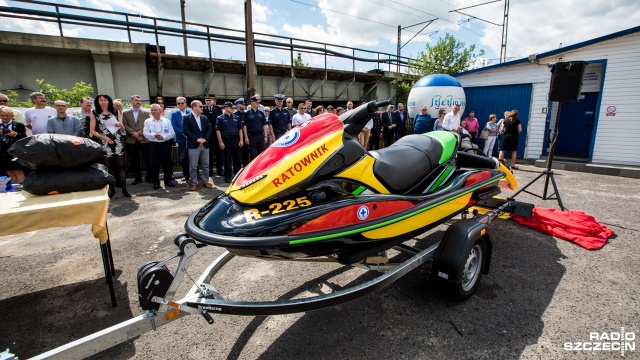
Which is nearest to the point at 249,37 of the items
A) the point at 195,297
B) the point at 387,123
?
the point at 387,123

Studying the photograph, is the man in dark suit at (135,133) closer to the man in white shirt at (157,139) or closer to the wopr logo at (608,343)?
the man in white shirt at (157,139)

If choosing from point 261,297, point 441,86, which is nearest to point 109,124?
point 261,297

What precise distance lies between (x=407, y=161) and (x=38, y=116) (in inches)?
275

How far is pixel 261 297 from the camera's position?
9.20ft

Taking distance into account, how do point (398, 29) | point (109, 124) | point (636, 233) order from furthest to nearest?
point (398, 29), point (109, 124), point (636, 233)

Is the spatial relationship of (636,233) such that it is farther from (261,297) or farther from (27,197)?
(27,197)

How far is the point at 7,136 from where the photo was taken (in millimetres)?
5230

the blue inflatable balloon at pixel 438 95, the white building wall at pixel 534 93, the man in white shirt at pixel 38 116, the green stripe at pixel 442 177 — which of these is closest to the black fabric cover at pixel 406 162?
the green stripe at pixel 442 177

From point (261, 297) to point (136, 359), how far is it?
101 cm

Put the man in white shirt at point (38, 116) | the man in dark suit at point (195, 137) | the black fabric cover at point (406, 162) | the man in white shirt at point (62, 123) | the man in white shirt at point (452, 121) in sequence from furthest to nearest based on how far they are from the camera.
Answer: the man in white shirt at point (452, 121) → the man in dark suit at point (195, 137) → the man in white shirt at point (38, 116) → the man in white shirt at point (62, 123) → the black fabric cover at point (406, 162)

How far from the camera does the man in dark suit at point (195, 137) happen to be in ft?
22.3

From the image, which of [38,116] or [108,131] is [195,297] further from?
[38,116]

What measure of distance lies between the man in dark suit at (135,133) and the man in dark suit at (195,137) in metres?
1.04

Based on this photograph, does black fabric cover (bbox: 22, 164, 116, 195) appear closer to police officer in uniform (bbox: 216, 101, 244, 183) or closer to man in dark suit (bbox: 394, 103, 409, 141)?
police officer in uniform (bbox: 216, 101, 244, 183)
